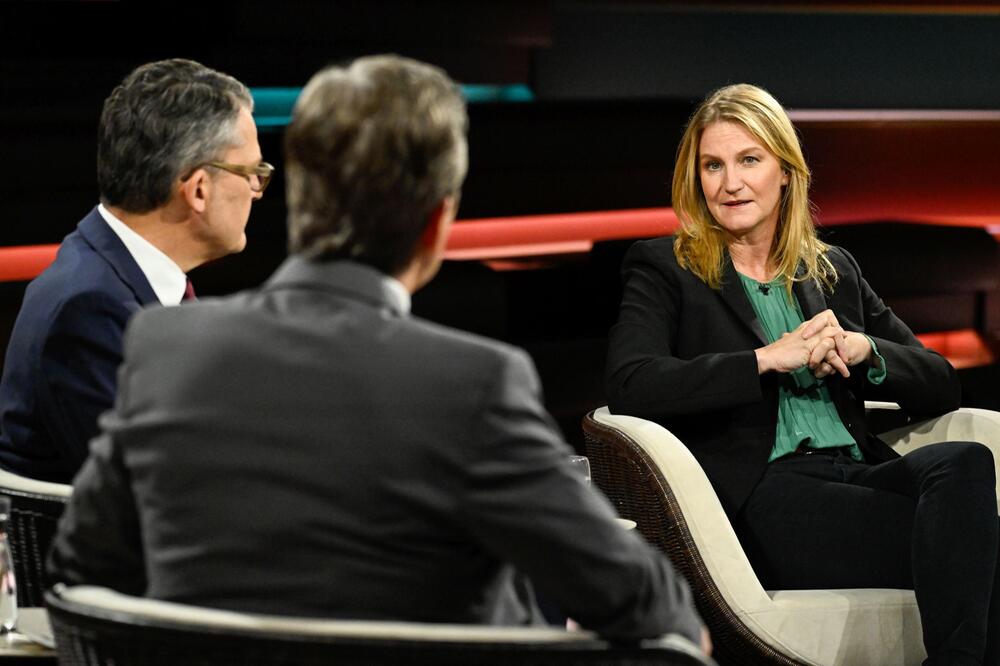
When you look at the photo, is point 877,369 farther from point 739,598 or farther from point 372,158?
point 372,158

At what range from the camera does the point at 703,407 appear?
262cm

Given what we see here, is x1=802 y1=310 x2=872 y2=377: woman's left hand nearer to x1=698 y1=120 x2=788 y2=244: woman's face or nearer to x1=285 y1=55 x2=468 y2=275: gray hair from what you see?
x1=698 y1=120 x2=788 y2=244: woman's face

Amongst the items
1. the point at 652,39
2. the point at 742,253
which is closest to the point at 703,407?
the point at 742,253

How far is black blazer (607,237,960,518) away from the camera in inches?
104

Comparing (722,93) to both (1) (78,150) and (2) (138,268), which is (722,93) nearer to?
(2) (138,268)

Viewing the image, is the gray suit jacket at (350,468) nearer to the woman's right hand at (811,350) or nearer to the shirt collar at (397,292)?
the shirt collar at (397,292)

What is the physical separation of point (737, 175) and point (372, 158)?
1.69 meters

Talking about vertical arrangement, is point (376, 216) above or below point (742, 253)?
above

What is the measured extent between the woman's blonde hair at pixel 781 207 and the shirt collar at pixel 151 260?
110 centimetres

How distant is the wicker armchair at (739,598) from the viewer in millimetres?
2434

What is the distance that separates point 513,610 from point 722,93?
175cm

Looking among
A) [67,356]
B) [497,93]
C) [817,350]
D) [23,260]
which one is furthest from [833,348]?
[497,93]

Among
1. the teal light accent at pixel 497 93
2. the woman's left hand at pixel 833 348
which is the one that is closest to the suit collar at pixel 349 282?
the woman's left hand at pixel 833 348

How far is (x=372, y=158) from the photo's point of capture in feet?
4.02
